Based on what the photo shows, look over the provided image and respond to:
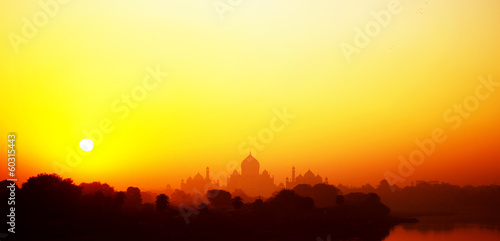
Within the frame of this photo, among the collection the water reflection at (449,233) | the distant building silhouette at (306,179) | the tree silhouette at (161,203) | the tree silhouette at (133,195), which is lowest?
the water reflection at (449,233)

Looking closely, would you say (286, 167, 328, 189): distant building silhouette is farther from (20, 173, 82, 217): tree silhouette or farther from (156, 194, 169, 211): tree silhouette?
(20, 173, 82, 217): tree silhouette

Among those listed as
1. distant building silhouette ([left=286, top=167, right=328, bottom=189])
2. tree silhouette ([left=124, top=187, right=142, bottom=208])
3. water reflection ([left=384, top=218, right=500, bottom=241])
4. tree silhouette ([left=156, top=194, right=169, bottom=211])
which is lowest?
water reflection ([left=384, top=218, right=500, bottom=241])

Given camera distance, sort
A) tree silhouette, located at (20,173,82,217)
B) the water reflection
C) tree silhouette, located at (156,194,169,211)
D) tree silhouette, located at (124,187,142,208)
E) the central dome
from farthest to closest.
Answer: the central dome < tree silhouette, located at (124,187,142,208) < tree silhouette, located at (156,194,169,211) < the water reflection < tree silhouette, located at (20,173,82,217)

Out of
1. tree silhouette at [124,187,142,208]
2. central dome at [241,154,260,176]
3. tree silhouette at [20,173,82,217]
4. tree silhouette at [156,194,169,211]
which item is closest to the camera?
tree silhouette at [20,173,82,217]

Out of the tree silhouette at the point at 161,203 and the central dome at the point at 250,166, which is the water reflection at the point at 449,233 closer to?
the tree silhouette at the point at 161,203

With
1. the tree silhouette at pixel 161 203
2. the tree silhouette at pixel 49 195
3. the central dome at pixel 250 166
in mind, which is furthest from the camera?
the central dome at pixel 250 166

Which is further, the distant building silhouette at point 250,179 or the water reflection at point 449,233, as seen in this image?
the distant building silhouette at point 250,179

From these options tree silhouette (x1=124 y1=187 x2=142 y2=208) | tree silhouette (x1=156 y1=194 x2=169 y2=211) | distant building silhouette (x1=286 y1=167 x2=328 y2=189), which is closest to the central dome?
distant building silhouette (x1=286 y1=167 x2=328 y2=189)

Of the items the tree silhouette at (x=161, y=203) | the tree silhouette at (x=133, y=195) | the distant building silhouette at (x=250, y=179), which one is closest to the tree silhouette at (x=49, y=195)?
the tree silhouette at (x=161, y=203)
